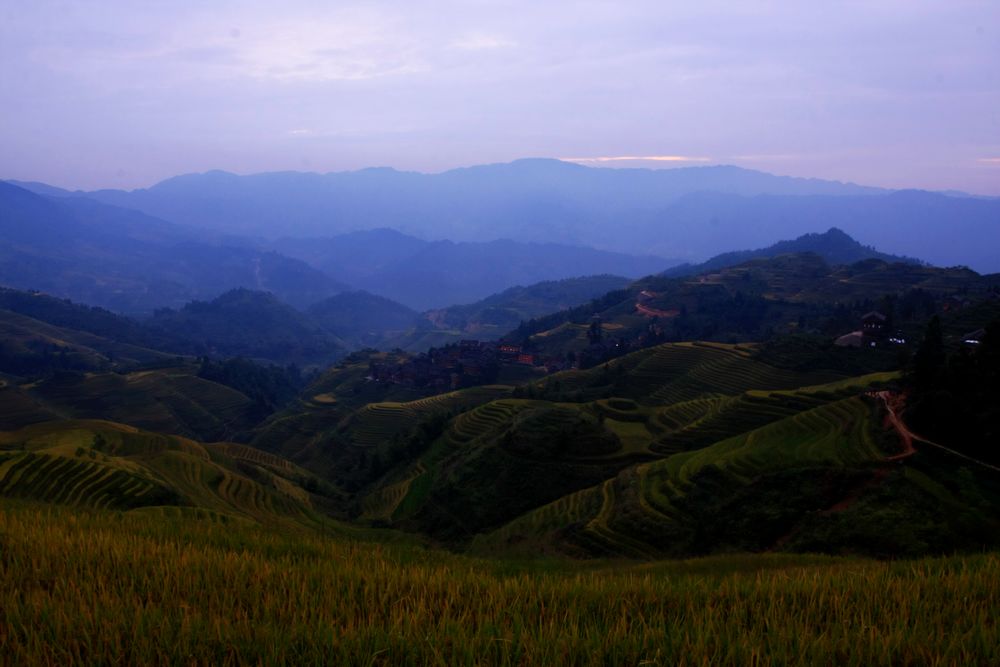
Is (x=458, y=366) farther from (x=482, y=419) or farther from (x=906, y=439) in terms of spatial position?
(x=906, y=439)

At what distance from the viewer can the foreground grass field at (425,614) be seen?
2490 mm

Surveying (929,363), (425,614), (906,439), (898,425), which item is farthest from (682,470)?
(425,614)

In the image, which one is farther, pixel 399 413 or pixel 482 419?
pixel 399 413

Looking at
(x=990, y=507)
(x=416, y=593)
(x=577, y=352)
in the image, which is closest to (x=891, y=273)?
(x=577, y=352)

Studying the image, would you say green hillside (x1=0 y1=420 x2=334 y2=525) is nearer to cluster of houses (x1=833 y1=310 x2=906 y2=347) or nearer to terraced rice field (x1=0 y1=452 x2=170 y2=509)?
terraced rice field (x1=0 y1=452 x2=170 y2=509)

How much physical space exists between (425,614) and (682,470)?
2338cm

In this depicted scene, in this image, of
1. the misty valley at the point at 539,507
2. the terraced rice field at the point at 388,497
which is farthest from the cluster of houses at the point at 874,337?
the terraced rice field at the point at 388,497

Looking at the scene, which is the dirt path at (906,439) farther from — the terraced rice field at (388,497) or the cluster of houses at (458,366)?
the cluster of houses at (458,366)

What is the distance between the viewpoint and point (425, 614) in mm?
3037

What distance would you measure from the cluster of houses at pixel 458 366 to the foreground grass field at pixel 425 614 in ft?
253

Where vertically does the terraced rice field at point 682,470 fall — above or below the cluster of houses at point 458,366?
above

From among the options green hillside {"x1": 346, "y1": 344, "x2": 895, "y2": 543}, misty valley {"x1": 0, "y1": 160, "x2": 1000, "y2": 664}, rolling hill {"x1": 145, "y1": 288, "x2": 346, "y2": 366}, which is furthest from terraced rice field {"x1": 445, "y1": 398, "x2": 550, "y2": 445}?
rolling hill {"x1": 145, "y1": 288, "x2": 346, "y2": 366}

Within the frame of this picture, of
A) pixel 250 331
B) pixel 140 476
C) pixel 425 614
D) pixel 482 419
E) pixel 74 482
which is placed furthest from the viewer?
pixel 250 331

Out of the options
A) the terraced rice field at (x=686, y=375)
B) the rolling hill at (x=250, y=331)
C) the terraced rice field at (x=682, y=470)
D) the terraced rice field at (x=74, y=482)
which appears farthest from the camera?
the rolling hill at (x=250, y=331)
